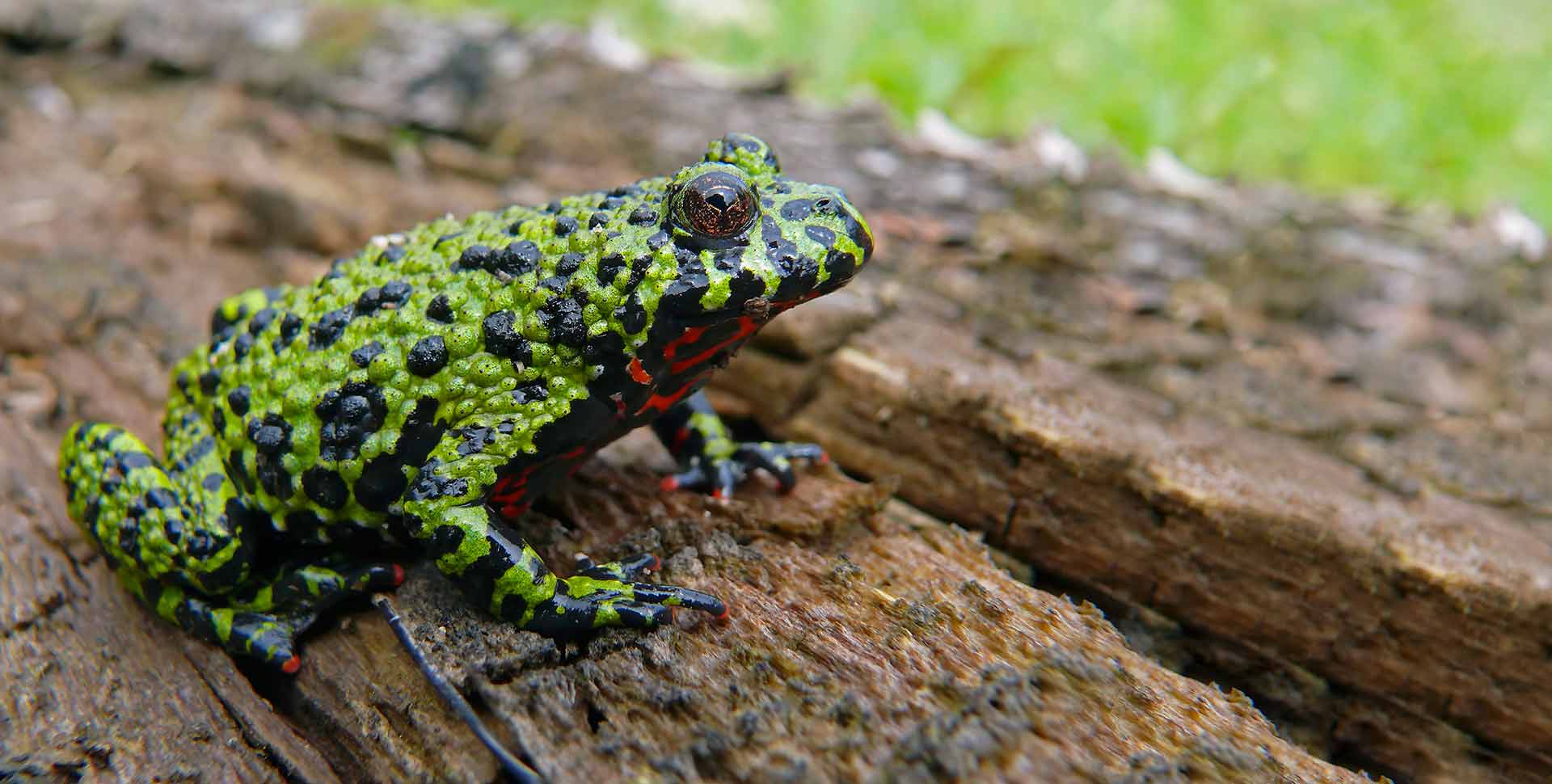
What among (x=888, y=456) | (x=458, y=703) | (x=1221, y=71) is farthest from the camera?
(x=1221, y=71)

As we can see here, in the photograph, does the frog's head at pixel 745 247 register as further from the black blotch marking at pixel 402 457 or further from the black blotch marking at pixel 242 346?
the black blotch marking at pixel 242 346

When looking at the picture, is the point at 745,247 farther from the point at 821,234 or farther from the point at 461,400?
the point at 461,400

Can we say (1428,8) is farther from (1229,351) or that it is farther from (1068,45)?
(1229,351)

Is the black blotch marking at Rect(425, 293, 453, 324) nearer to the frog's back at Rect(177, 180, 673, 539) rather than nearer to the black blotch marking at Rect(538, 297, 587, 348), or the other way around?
the frog's back at Rect(177, 180, 673, 539)

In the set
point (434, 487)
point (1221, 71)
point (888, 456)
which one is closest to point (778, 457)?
point (888, 456)

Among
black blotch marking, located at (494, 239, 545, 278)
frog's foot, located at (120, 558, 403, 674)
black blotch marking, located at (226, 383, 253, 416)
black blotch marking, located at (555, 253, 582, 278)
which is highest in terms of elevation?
black blotch marking, located at (555, 253, 582, 278)

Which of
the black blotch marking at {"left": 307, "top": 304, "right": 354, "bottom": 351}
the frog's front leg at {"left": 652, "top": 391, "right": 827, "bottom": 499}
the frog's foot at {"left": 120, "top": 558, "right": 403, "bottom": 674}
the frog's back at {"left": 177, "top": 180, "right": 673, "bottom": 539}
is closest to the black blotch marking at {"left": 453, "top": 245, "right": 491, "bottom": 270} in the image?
the frog's back at {"left": 177, "top": 180, "right": 673, "bottom": 539}

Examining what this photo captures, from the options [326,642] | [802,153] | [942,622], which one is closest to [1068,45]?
[802,153]
